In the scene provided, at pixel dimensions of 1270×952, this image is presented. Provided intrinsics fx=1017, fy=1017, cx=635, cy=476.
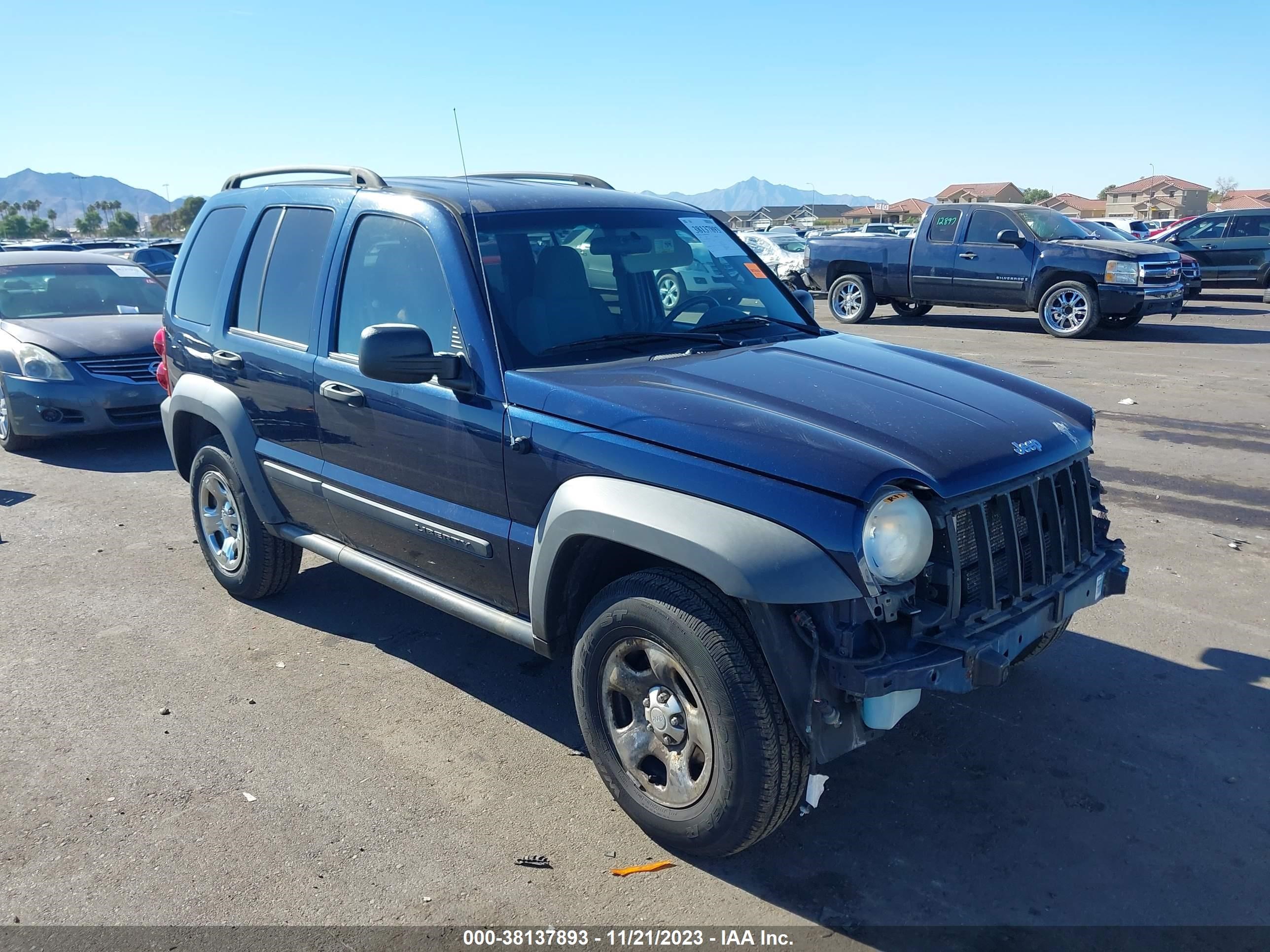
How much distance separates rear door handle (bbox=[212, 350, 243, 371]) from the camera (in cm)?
486

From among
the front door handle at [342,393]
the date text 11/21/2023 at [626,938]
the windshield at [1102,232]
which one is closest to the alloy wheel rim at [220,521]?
the front door handle at [342,393]

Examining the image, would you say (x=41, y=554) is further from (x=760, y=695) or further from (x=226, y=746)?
(x=760, y=695)

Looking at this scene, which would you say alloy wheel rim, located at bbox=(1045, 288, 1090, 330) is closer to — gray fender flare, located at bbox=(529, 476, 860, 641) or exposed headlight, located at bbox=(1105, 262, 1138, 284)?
exposed headlight, located at bbox=(1105, 262, 1138, 284)

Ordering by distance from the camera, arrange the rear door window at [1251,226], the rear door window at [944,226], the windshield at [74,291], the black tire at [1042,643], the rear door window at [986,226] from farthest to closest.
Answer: the rear door window at [1251,226], the rear door window at [944,226], the rear door window at [986,226], the windshield at [74,291], the black tire at [1042,643]

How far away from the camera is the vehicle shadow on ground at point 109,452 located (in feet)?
28.5

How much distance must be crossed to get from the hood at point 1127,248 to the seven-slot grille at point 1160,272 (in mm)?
101

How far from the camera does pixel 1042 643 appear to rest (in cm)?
373

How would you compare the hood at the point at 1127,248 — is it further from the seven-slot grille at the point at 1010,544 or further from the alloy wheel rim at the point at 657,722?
the alloy wheel rim at the point at 657,722

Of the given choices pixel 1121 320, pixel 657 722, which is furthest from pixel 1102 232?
pixel 657 722

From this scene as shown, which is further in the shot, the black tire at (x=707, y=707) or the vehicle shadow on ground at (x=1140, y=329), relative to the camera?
Result: the vehicle shadow on ground at (x=1140, y=329)

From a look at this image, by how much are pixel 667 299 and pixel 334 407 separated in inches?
57.5

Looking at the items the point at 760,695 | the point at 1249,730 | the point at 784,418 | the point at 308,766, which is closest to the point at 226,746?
the point at 308,766

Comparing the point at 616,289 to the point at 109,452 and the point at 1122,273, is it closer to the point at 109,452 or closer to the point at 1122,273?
the point at 109,452

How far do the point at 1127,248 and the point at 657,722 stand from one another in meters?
13.8
